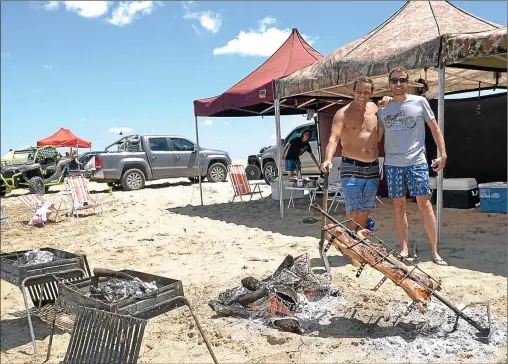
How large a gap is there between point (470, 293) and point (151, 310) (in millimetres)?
2718

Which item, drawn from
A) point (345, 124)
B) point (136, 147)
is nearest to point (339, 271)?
point (345, 124)

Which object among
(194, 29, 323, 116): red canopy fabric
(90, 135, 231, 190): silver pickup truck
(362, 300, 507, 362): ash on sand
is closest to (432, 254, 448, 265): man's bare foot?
(362, 300, 507, 362): ash on sand

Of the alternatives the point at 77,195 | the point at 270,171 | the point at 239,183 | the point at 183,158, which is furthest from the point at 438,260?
the point at 183,158

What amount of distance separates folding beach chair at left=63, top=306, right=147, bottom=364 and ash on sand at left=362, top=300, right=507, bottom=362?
147cm

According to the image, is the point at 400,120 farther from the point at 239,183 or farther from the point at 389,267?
the point at 239,183

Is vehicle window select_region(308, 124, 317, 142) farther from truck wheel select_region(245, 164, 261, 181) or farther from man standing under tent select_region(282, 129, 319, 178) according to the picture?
truck wheel select_region(245, 164, 261, 181)

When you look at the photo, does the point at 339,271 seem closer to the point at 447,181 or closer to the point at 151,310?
the point at 151,310

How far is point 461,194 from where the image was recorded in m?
8.12

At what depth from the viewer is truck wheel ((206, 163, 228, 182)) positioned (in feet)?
52.1

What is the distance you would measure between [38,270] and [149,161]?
11.4m

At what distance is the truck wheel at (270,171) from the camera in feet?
47.2

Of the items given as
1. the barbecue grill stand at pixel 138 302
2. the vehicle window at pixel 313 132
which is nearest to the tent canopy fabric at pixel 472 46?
the barbecue grill stand at pixel 138 302

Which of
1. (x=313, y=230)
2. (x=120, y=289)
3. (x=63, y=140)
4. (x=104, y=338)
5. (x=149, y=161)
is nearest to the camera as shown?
(x=104, y=338)

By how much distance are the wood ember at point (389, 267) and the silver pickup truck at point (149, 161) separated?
1182cm
